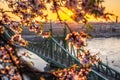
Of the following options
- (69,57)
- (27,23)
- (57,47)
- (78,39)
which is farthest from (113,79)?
(78,39)

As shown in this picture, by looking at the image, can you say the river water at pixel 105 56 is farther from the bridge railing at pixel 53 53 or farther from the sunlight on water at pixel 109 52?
the bridge railing at pixel 53 53

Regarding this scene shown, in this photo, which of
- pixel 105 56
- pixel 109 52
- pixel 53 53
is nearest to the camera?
pixel 53 53

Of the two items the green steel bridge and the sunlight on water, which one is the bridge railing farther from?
the sunlight on water

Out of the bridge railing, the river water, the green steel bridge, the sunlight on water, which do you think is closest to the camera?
the green steel bridge

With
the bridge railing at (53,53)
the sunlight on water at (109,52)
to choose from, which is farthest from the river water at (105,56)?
the bridge railing at (53,53)

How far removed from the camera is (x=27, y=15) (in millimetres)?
10656

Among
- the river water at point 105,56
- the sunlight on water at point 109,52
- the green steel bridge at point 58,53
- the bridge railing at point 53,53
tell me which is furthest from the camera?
the sunlight on water at point 109,52

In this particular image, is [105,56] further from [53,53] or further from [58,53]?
[53,53]

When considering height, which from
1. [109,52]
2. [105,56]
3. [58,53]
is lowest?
[109,52]

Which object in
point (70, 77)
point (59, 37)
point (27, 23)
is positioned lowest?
point (59, 37)

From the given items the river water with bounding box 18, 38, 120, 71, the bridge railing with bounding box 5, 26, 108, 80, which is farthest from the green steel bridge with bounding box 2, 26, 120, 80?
the river water with bounding box 18, 38, 120, 71

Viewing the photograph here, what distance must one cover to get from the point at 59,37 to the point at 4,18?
25.4 metres

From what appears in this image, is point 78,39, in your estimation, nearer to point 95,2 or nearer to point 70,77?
point 95,2

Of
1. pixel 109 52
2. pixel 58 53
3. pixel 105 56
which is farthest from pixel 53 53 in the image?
pixel 109 52
